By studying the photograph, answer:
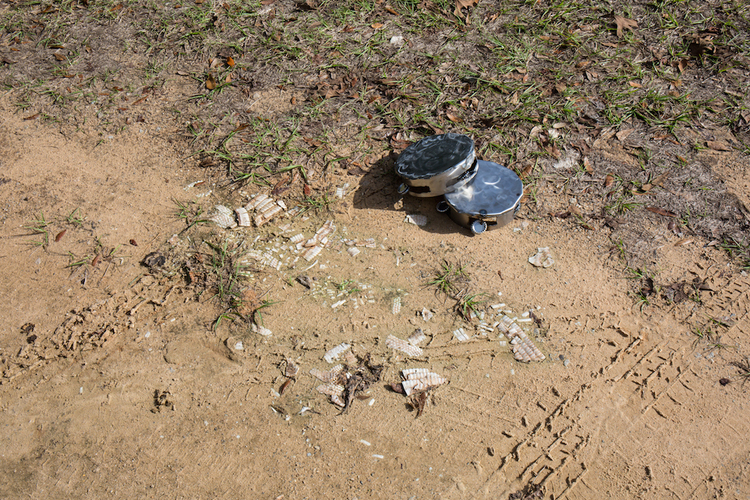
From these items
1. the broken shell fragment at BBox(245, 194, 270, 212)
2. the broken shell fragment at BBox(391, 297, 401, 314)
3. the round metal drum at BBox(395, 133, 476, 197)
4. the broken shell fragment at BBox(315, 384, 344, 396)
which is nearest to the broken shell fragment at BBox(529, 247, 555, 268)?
the round metal drum at BBox(395, 133, 476, 197)

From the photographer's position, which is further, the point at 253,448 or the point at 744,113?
the point at 744,113

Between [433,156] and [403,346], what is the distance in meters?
1.30

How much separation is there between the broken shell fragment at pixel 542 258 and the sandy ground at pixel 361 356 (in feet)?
0.15

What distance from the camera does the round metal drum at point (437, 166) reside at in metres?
3.27

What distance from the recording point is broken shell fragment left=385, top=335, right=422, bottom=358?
2.96 m

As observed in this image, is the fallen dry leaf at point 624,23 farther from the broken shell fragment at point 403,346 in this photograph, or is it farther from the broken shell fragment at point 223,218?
the broken shell fragment at point 223,218

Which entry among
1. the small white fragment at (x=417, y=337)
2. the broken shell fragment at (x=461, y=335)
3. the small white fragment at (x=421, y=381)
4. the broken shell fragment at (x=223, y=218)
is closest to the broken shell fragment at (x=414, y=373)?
the small white fragment at (x=421, y=381)

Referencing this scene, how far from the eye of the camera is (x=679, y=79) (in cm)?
431

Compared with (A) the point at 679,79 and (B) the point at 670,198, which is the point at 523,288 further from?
(A) the point at 679,79

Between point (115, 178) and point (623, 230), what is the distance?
12.5ft

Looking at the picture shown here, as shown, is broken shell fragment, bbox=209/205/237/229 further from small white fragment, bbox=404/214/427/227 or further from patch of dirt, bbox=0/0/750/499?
small white fragment, bbox=404/214/427/227

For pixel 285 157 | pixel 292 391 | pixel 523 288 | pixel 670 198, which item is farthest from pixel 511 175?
pixel 292 391

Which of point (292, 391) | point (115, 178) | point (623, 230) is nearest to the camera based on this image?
point (292, 391)

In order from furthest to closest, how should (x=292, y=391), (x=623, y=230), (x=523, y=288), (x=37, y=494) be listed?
(x=623, y=230) → (x=523, y=288) → (x=292, y=391) → (x=37, y=494)
